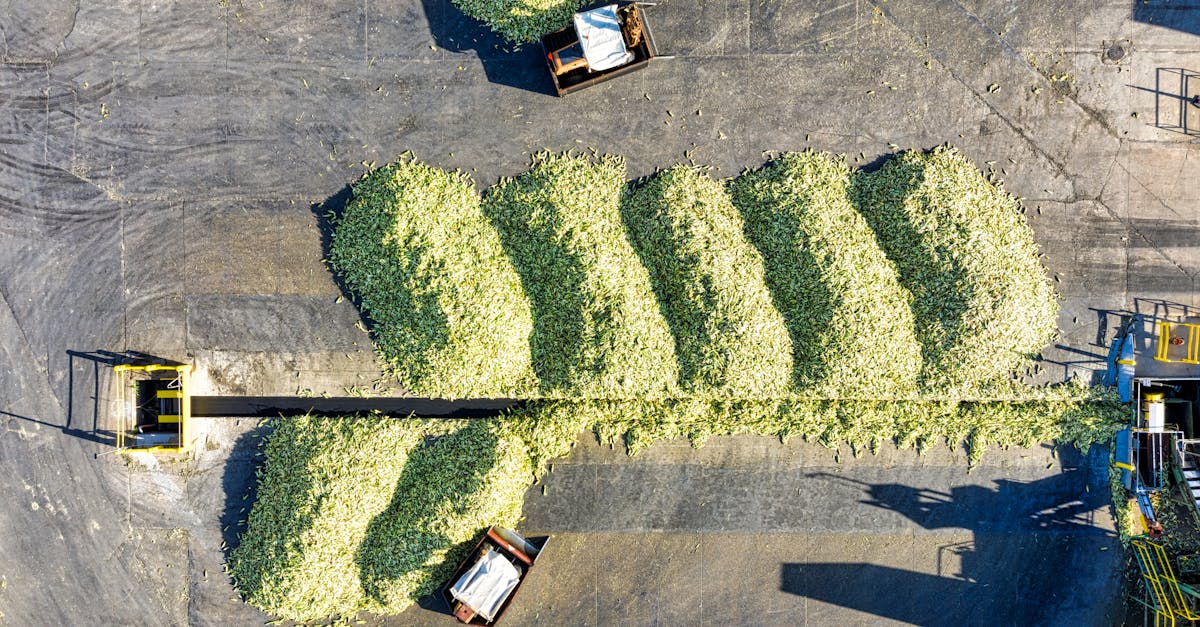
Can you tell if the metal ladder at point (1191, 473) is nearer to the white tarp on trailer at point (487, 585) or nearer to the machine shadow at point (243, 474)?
the white tarp on trailer at point (487, 585)

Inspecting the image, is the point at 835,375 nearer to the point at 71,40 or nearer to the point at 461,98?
the point at 461,98

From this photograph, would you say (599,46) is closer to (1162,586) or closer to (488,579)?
(488,579)

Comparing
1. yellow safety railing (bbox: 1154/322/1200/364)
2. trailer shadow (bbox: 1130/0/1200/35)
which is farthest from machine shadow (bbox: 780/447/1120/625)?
trailer shadow (bbox: 1130/0/1200/35)

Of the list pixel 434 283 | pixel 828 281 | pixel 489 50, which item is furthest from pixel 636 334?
pixel 489 50

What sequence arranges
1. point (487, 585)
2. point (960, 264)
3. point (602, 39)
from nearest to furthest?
1. point (487, 585)
2. point (602, 39)
3. point (960, 264)


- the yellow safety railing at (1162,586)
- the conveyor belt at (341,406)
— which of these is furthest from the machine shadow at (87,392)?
the yellow safety railing at (1162,586)

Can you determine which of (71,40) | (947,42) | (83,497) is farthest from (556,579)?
(71,40)
